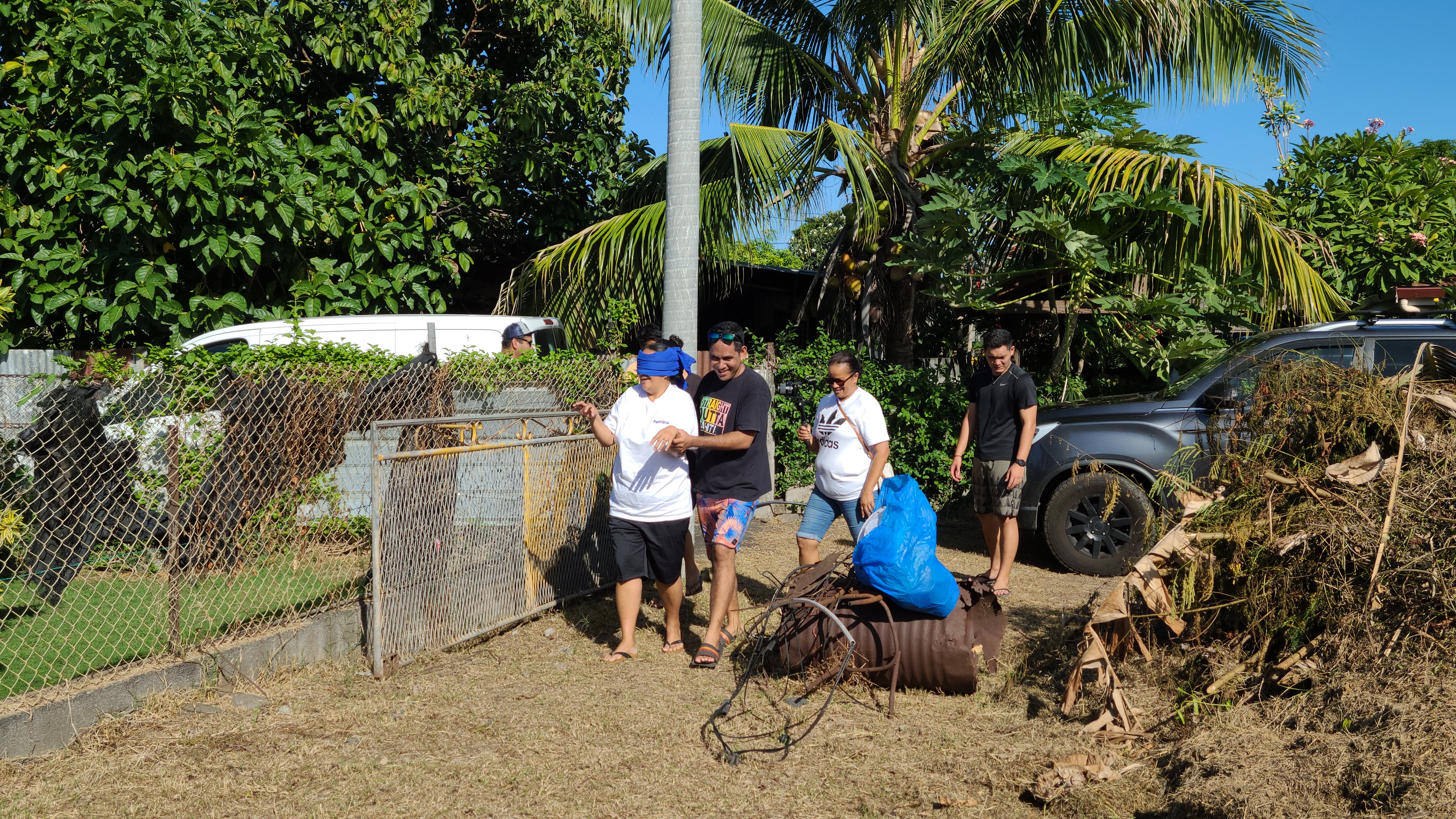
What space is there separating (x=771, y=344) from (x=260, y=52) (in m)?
5.34

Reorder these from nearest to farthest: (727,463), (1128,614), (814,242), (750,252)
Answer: (1128,614)
(727,463)
(750,252)
(814,242)

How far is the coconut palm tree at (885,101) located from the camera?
8820 mm

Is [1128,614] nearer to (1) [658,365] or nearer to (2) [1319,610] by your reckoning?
(2) [1319,610]

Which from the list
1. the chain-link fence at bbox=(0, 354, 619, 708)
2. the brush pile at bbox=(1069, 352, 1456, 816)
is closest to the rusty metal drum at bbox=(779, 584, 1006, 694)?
the brush pile at bbox=(1069, 352, 1456, 816)

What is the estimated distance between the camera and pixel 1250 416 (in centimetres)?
468

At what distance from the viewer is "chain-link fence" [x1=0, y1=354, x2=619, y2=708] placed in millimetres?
4660

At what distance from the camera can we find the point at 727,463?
5.37m

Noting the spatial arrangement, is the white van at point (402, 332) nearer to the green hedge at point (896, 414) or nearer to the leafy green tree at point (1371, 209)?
the green hedge at point (896, 414)

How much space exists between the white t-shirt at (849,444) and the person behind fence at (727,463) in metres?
0.39

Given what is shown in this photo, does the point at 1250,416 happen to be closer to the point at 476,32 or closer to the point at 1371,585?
the point at 1371,585

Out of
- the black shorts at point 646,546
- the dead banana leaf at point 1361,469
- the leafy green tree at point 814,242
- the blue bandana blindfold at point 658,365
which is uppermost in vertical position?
the leafy green tree at point 814,242

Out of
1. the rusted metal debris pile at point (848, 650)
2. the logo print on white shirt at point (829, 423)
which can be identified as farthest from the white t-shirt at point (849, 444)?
the rusted metal debris pile at point (848, 650)

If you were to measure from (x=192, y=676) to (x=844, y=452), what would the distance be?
11.3 feet

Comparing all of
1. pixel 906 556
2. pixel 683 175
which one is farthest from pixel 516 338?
pixel 906 556
